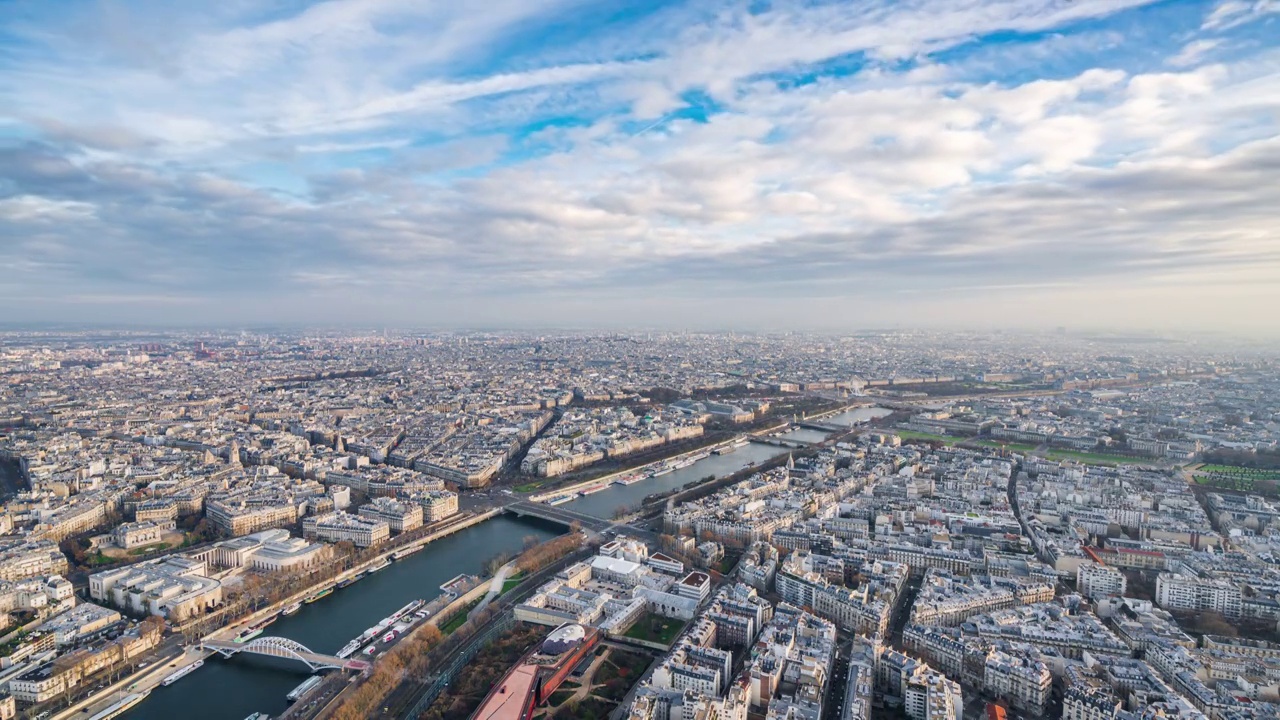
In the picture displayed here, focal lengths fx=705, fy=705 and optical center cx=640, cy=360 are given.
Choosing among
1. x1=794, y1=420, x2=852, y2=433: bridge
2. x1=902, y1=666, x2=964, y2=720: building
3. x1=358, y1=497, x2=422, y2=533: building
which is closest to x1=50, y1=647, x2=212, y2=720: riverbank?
x1=358, y1=497, x2=422, y2=533: building

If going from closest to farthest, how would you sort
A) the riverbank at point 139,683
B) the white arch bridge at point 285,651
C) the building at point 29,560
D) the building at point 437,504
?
the riverbank at point 139,683 < the white arch bridge at point 285,651 < the building at point 29,560 < the building at point 437,504

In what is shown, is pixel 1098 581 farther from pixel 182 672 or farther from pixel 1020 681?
pixel 182 672

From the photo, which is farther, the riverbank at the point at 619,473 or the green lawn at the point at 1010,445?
the green lawn at the point at 1010,445

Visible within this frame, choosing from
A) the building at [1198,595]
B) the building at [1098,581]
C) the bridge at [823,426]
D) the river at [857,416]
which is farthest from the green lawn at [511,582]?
the river at [857,416]

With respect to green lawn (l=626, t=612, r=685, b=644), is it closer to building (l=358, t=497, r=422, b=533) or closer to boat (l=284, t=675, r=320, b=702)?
boat (l=284, t=675, r=320, b=702)

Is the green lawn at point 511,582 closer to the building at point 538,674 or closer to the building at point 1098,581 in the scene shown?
the building at point 538,674

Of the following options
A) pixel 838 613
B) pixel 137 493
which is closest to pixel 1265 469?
pixel 838 613
